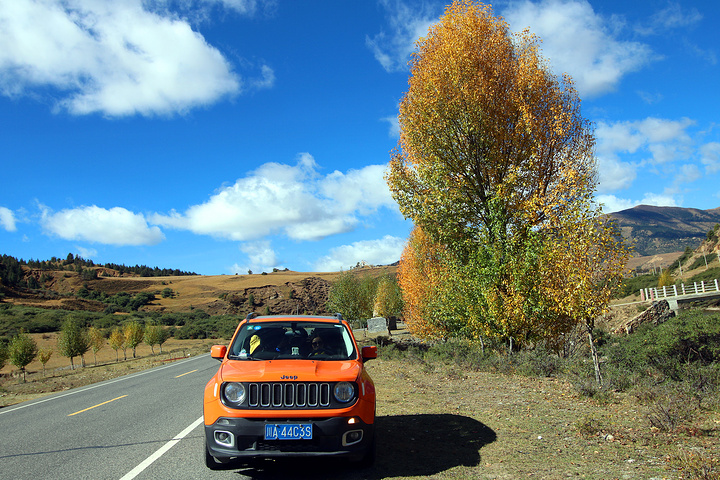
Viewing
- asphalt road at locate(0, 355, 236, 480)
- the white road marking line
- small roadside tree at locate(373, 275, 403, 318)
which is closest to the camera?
the white road marking line

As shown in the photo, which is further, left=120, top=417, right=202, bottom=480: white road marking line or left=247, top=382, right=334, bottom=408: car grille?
left=120, top=417, right=202, bottom=480: white road marking line

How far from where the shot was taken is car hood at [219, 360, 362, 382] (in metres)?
5.04

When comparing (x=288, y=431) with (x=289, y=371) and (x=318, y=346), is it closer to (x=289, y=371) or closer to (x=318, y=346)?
(x=289, y=371)

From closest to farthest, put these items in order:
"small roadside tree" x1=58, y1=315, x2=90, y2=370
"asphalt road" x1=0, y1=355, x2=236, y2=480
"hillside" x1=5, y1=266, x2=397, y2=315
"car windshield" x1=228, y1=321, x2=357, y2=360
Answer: "asphalt road" x1=0, y1=355, x2=236, y2=480
"car windshield" x1=228, y1=321, x2=357, y2=360
"small roadside tree" x1=58, y1=315, x2=90, y2=370
"hillside" x1=5, y1=266, x2=397, y2=315

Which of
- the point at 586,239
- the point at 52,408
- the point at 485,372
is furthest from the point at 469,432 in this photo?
the point at 52,408

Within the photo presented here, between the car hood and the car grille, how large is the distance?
68mm

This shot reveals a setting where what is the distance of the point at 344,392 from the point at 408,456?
1463mm

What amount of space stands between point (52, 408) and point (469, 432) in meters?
11.1

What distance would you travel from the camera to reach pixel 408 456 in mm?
5805

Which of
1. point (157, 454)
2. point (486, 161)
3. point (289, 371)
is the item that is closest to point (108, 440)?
point (157, 454)

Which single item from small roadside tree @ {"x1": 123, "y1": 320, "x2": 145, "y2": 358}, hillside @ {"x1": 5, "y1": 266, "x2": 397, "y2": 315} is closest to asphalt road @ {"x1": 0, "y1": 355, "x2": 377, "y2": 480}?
small roadside tree @ {"x1": 123, "y1": 320, "x2": 145, "y2": 358}

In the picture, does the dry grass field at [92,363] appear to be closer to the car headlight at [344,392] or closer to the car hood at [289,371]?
the car hood at [289,371]

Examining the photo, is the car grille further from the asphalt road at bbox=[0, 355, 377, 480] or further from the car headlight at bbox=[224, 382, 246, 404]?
the asphalt road at bbox=[0, 355, 377, 480]

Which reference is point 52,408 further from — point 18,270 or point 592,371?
point 18,270
